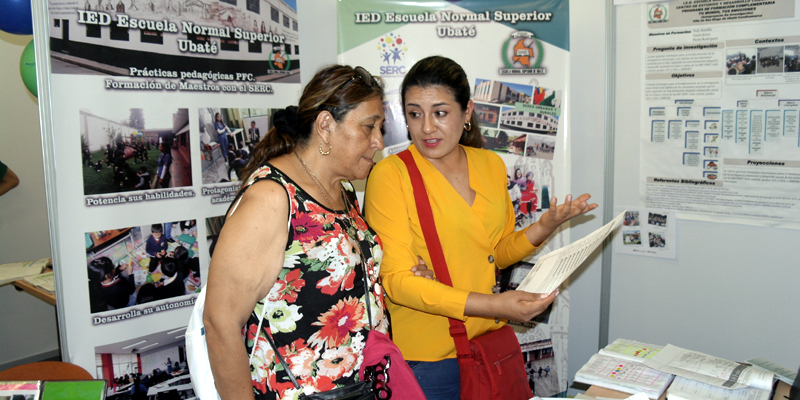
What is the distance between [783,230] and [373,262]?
2.19 m

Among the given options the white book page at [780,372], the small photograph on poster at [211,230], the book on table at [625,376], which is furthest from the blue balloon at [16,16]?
the white book page at [780,372]

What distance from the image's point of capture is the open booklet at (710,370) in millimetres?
1371

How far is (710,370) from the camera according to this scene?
1.44m

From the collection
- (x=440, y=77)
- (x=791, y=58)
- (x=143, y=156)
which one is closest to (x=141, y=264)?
(x=143, y=156)

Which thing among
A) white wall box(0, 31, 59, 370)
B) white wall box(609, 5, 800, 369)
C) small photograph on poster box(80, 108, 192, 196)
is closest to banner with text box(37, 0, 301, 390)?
small photograph on poster box(80, 108, 192, 196)

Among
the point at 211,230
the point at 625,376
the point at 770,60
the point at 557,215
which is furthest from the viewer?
the point at 770,60

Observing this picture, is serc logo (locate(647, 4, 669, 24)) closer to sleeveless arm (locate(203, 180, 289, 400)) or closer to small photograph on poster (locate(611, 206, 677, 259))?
small photograph on poster (locate(611, 206, 677, 259))

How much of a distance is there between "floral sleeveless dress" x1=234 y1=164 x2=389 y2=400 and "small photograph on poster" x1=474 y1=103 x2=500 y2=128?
1703 millimetres

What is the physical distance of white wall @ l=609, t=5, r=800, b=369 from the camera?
2.56m

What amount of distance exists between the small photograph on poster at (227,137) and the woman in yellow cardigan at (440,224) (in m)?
0.92

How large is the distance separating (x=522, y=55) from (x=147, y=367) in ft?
7.97

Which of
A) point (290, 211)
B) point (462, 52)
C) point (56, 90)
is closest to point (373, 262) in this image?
point (290, 211)

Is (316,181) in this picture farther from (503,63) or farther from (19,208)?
(19,208)

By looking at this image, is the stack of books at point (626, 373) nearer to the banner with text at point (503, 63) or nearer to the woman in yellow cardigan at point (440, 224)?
the woman in yellow cardigan at point (440, 224)
